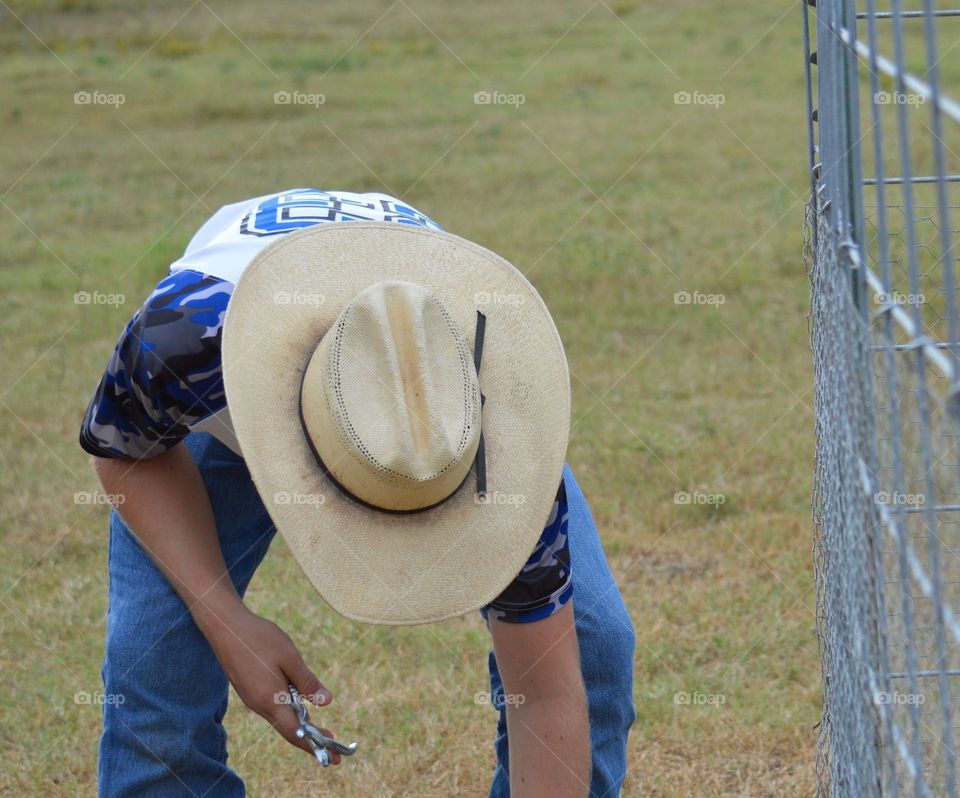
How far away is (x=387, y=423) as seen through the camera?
5.19 ft

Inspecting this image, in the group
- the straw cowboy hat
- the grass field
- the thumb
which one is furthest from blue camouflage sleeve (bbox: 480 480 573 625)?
the grass field

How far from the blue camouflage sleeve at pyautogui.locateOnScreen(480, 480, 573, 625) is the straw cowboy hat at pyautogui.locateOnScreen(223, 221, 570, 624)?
0.11 m

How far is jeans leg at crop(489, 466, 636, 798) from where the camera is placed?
210cm

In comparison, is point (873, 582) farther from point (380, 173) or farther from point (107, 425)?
point (380, 173)

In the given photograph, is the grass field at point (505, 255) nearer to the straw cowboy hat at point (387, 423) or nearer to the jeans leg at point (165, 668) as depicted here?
the jeans leg at point (165, 668)

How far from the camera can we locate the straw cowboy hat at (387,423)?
158 centimetres

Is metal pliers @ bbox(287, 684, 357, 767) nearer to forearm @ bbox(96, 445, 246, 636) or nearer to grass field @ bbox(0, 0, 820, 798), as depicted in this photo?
forearm @ bbox(96, 445, 246, 636)

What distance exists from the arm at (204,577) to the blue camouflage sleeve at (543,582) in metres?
0.26

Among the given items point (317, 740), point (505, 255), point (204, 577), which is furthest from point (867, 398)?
point (505, 255)

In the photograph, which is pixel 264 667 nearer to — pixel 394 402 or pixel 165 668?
pixel 165 668

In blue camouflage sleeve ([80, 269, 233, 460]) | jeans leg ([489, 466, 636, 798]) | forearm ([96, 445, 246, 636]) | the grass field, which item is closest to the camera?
blue camouflage sleeve ([80, 269, 233, 460])

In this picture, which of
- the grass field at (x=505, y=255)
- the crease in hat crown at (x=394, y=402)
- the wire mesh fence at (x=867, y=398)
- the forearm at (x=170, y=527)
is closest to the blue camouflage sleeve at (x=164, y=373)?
the forearm at (x=170, y=527)

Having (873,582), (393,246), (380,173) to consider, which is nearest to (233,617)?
(393,246)

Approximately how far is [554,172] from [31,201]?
3108 millimetres
